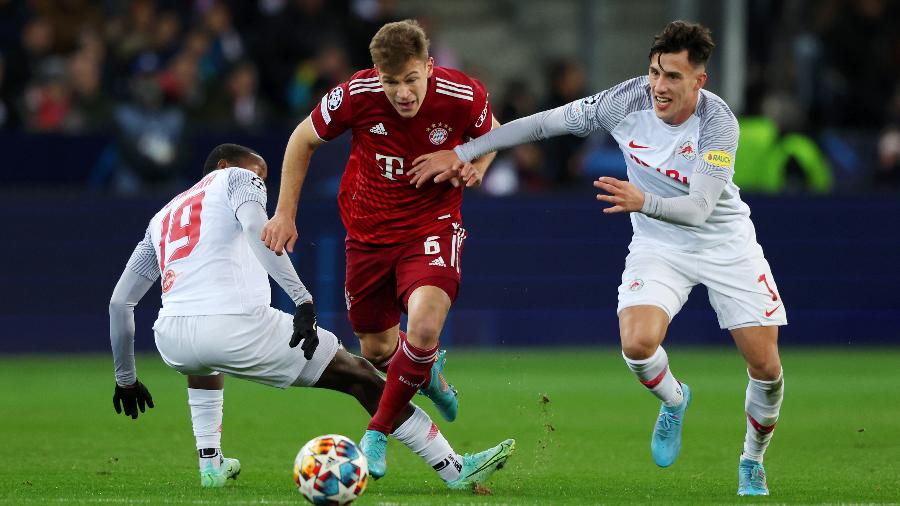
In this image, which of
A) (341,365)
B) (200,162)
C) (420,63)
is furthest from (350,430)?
(200,162)

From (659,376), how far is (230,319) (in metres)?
2.27

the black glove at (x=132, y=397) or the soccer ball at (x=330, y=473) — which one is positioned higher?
the soccer ball at (x=330, y=473)

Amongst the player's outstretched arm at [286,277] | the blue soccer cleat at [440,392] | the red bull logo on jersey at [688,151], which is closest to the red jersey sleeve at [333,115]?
the player's outstretched arm at [286,277]

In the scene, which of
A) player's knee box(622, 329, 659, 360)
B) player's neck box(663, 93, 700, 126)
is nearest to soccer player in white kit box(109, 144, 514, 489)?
player's knee box(622, 329, 659, 360)

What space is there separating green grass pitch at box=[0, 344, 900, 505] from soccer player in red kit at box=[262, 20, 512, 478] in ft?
2.29

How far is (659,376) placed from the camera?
7.84m

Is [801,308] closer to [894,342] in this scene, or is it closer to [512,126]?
[894,342]

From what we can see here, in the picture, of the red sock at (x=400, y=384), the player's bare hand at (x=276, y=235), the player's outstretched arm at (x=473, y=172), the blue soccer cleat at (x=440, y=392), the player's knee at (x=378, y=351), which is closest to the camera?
the player's bare hand at (x=276, y=235)

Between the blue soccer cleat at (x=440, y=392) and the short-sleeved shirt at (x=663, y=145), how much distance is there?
1.41m

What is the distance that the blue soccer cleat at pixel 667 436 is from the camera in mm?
8070

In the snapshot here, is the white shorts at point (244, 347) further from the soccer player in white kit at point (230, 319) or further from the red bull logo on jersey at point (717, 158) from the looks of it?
the red bull logo on jersey at point (717, 158)

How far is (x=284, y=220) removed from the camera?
719cm

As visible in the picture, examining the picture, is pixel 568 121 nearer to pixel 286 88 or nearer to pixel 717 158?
pixel 717 158

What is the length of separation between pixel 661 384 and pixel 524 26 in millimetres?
13384
